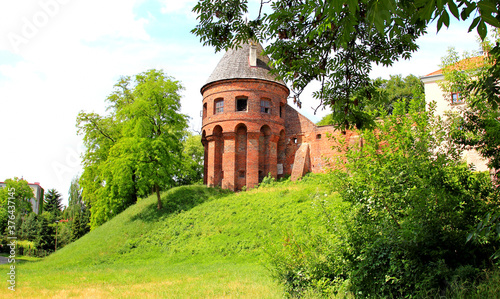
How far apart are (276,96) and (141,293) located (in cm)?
2201

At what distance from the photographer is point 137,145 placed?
83.4 feet

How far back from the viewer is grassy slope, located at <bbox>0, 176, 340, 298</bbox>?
1110 centimetres

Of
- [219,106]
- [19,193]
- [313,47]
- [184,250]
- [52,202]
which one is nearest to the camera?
[313,47]

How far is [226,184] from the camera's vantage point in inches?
1142

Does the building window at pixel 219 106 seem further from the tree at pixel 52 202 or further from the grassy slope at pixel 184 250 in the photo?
the tree at pixel 52 202

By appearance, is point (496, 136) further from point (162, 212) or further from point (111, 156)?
point (111, 156)

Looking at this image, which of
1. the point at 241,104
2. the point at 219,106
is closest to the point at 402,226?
the point at 241,104

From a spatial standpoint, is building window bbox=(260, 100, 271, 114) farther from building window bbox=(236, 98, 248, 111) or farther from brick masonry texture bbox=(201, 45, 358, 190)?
building window bbox=(236, 98, 248, 111)

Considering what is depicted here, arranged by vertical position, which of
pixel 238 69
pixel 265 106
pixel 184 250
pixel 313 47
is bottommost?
Result: pixel 184 250

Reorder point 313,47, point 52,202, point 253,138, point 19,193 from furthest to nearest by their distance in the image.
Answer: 1. point 52,202
2. point 19,193
3. point 253,138
4. point 313,47

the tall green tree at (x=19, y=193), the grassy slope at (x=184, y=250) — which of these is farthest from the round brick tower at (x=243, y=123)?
the tall green tree at (x=19, y=193)

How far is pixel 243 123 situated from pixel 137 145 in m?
7.79

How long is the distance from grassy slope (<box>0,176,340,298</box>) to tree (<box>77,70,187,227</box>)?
2.18m

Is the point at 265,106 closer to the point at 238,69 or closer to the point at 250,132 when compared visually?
the point at 250,132
